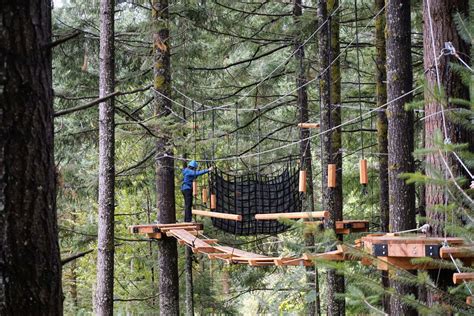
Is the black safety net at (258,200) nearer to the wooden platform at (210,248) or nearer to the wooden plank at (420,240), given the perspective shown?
the wooden platform at (210,248)

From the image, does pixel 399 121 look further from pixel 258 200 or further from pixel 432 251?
pixel 258 200

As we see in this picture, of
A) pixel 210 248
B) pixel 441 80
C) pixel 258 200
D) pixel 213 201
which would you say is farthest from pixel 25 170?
pixel 258 200

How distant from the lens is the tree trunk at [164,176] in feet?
24.2

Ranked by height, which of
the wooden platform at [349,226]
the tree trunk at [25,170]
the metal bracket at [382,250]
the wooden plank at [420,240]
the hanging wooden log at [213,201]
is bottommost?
the wooden platform at [349,226]

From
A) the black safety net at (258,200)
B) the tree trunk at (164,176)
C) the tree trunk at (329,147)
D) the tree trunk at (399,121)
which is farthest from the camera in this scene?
the tree trunk at (164,176)

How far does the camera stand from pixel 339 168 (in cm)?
751

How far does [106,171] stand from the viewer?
5754mm

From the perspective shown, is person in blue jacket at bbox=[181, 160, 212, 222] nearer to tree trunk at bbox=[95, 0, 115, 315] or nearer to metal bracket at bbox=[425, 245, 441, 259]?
tree trunk at bbox=[95, 0, 115, 315]

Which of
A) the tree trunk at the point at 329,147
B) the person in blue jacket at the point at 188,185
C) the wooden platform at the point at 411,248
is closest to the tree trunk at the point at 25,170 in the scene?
the wooden platform at the point at 411,248

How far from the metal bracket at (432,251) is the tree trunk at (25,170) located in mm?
2068

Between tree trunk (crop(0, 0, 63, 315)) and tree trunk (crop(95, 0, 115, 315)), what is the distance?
13.4 feet

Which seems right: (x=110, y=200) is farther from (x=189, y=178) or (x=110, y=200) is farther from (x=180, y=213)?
(x=180, y=213)

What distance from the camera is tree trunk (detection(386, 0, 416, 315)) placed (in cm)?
481

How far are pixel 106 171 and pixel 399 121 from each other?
268 centimetres
